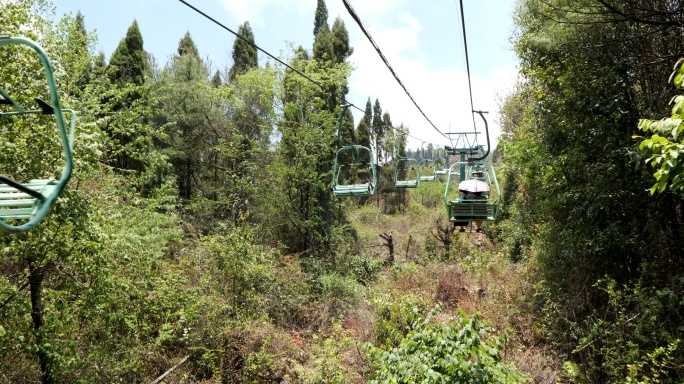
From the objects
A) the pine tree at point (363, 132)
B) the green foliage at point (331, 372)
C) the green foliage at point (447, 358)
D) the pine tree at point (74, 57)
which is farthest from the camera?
the pine tree at point (363, 132)

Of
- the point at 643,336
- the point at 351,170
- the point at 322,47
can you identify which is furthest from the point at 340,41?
the point at 643,336

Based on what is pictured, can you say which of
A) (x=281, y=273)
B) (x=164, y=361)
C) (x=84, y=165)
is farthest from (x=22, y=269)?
(x=281, y=273)

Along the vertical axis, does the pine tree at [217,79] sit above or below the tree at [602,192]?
above

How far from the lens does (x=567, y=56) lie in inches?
332

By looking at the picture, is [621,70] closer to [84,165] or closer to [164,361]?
[84,165]

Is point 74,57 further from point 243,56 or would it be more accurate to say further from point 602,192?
point 243,56

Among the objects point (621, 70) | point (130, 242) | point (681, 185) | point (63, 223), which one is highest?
point (621, 70)

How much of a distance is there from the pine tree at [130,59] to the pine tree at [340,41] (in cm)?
1034

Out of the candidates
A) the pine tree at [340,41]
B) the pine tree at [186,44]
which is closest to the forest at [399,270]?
the pine tree at [340,41]

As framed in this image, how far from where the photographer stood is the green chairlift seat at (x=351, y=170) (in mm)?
7746

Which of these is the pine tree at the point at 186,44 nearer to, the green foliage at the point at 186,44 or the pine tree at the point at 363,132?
the green foliage at the point at 186,44

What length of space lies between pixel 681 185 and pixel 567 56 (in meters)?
6.64

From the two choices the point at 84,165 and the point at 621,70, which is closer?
the point at 84,165

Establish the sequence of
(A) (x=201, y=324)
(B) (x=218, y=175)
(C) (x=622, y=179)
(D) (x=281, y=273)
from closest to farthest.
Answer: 1. (C) (x=622, y=179)
2. (A) (x=201, y=324)
3. (D) (x=281, y=273)
4. (B) (x=218, y=175)
